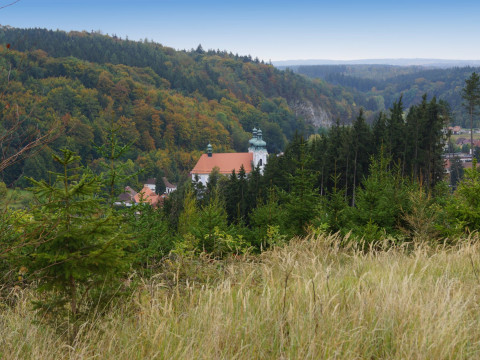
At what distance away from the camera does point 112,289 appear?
12.5 ft

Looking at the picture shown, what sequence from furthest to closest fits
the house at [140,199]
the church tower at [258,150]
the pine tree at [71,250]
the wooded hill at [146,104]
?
the wooded hill at [146,104] → the church tower at [258,150] → the house at [140,199] → the pine tree at [71,250]

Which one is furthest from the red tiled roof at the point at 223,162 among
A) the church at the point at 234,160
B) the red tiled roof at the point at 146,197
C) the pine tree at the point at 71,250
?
the pine tree at the point at 71,250

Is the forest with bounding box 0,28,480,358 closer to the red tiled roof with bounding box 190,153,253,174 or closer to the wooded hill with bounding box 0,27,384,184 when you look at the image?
the red tiled roof with bounding box 190,153,253,174

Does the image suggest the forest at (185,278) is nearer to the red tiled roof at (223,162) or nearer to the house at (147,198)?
the house at (147,198)

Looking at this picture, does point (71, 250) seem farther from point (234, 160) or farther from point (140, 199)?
point (234, 160)

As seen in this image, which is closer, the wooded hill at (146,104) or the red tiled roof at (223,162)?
the red tiled roof at (223,162)

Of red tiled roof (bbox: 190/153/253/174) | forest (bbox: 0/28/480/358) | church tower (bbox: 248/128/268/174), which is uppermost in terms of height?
forest (bbox: 0/28/480/358)

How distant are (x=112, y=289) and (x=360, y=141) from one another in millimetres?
41453

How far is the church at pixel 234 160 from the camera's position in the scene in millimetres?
87188

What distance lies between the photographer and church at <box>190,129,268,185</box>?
286 ft

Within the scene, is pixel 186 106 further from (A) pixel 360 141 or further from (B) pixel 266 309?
(B) pixel 266 309

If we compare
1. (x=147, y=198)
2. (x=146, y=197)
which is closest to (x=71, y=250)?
Answer: (x=146, y=197)

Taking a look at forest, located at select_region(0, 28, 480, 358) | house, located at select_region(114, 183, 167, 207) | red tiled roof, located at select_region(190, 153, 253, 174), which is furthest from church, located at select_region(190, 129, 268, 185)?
forest, located at select_region(0, 28, 480, 358)

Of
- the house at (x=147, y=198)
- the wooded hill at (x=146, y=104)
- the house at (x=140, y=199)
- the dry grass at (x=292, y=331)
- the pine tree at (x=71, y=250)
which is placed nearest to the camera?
the dry grass at (x=292, y=331)
